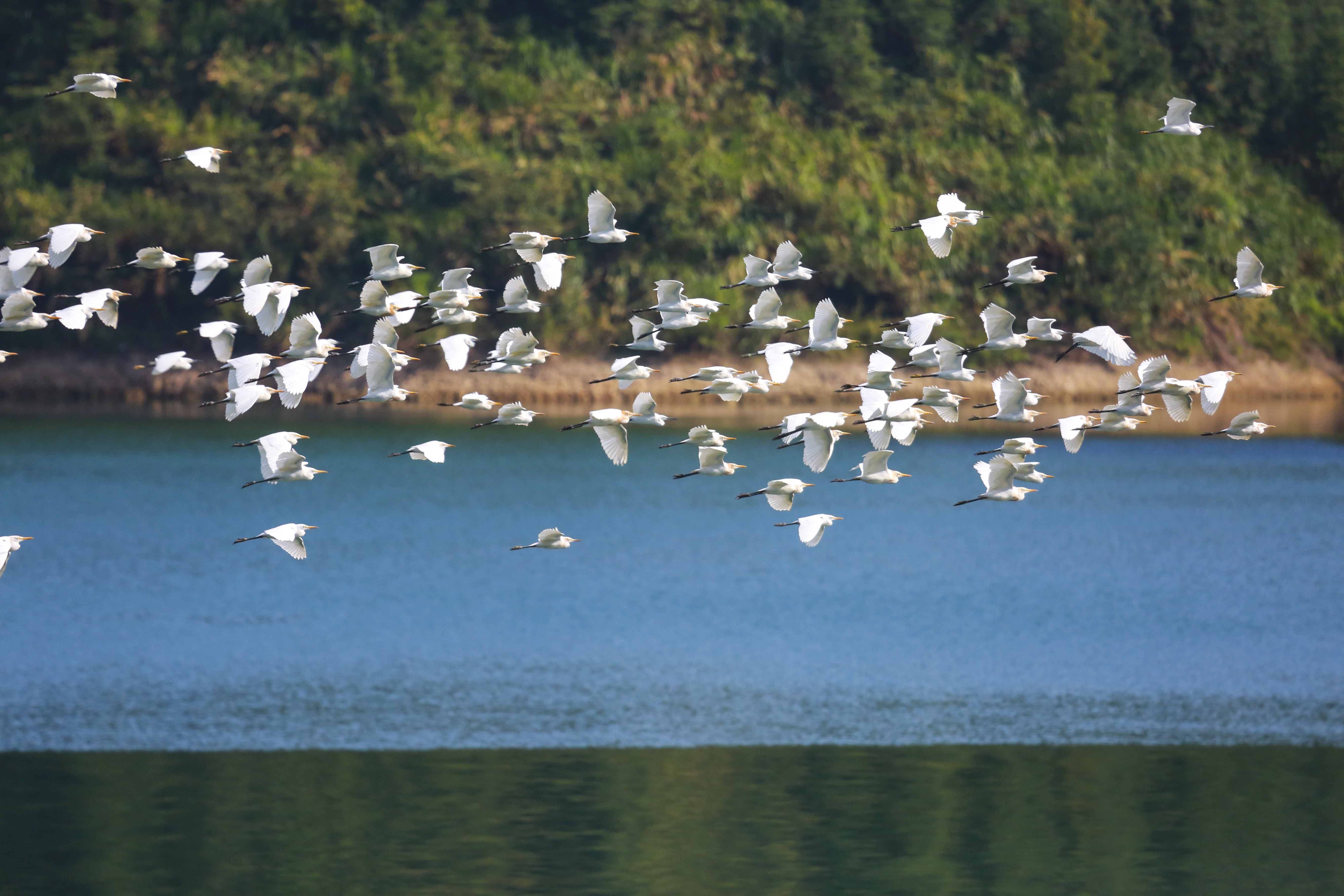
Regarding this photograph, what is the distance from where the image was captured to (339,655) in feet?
95.0

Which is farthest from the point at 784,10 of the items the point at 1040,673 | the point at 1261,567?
the point at 1040,673

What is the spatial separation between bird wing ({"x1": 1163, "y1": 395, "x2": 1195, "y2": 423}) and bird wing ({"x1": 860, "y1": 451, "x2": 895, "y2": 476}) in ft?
8.98

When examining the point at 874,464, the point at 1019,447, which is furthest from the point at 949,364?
the point at 874,464

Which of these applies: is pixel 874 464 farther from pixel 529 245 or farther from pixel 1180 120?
pixel 1180 120

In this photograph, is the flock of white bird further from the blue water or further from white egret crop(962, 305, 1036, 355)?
the blue water

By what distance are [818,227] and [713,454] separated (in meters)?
47.9

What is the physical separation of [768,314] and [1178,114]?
185 inches

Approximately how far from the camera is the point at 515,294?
19156mm

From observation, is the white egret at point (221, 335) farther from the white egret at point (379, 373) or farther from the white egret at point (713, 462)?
the white egret at point (713, 462)

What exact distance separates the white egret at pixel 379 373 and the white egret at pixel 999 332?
5.56m

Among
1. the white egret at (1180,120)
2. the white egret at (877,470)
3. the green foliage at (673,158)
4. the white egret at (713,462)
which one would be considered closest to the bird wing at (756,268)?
the white egret at (713,462)

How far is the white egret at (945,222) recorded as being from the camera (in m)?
18.0

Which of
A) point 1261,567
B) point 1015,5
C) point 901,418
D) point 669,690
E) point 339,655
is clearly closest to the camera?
point 901,418

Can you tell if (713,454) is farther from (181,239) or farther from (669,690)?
(181,239)
